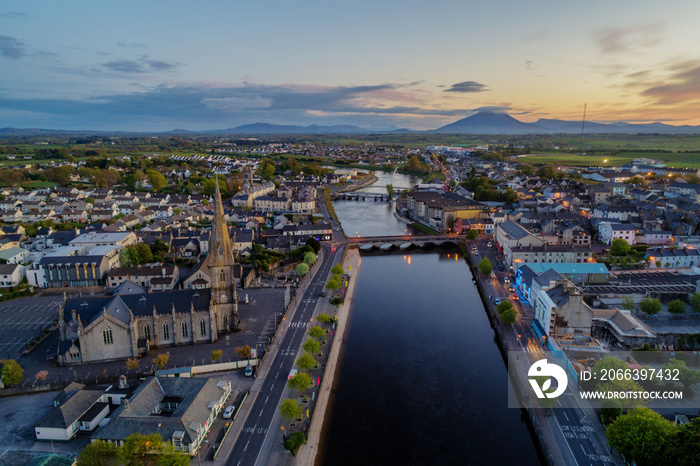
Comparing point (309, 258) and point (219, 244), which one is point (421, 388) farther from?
point (309, 258)

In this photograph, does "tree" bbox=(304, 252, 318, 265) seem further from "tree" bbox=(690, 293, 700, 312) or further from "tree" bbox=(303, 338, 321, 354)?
"tree" bbox=(690, 293, 700, 312)

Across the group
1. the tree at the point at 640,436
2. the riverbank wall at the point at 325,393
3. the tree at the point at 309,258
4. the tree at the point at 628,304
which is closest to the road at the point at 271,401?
the riverbank wall at the point at 325,393

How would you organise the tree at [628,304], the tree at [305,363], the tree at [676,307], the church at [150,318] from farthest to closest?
the tree at [628,304], the tree at [676,307], the church at [150,318], the tree at [305,363]

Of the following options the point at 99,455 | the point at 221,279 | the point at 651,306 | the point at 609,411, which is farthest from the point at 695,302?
the point at 99,455

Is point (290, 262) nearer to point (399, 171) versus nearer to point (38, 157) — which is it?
point (399, 171)

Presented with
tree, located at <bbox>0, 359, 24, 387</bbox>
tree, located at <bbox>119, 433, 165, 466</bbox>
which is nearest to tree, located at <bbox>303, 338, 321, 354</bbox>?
tree, located at <bbox>119, 433, 165, 466</bbox>

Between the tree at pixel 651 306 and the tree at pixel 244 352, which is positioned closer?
the tree at pixel 244 352

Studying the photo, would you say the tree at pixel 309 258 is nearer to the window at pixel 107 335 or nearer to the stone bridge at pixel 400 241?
the stone bridge at pixel 400 241
